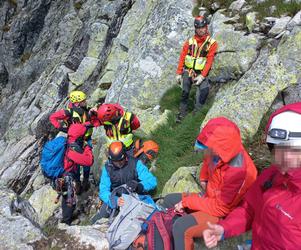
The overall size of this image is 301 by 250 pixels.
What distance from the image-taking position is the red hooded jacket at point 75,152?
10.9 metres

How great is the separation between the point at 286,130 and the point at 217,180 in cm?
243

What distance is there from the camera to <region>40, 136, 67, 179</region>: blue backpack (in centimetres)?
1088

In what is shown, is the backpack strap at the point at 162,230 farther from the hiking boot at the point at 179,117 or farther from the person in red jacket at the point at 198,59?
the hiking boot at the point at 179,117

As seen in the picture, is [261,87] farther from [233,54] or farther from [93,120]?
[93,120]

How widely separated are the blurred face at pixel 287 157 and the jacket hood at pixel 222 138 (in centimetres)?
153

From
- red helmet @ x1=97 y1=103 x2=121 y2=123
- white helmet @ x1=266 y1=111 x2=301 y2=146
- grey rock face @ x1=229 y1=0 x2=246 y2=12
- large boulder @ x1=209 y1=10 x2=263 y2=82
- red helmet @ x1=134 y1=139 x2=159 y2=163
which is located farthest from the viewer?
grey rock face @ x1=229 y1=0 x2=246 y2=12

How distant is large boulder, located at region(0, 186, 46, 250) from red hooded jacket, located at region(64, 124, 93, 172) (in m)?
3.54

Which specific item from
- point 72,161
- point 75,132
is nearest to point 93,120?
point 75,132

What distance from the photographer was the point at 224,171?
17.5 ft

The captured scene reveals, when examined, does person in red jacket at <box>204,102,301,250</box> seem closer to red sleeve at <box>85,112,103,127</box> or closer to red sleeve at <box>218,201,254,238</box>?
red sleeve at <box>218,201,254,238</box>

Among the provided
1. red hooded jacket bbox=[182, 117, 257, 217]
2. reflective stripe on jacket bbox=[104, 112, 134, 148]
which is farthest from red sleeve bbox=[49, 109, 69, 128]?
red hooded jacket bbox=[182, 117, 257, 217]

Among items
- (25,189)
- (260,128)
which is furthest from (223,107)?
(25,189)

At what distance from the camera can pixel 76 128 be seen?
1104 cm

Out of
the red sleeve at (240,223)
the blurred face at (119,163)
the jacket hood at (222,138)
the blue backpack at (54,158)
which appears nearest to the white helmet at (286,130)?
the red sleeve at (240,223)
